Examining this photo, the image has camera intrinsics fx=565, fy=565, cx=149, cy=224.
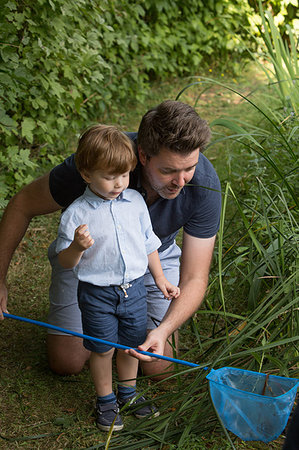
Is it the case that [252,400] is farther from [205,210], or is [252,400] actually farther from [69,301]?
[69,301]

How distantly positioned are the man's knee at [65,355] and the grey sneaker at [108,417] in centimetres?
37

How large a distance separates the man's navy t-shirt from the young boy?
25 cm

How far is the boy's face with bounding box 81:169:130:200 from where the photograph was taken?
2.04m

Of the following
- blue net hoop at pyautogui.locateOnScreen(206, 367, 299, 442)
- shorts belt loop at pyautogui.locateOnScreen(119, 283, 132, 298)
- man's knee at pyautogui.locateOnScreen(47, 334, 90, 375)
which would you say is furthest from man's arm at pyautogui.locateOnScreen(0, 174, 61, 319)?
blue net hoop at pyautogui.locateOnScreen(206, 367, 299, 442)

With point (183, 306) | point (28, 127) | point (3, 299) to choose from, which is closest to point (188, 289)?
point (183, 306)

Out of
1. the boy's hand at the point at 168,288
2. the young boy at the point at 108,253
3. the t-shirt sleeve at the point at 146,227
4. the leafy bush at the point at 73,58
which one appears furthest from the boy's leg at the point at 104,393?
the leafy bush at the point at 73,58

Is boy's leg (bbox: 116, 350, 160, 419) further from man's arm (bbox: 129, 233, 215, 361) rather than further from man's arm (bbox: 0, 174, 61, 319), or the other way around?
man's arm (bbox: 0, 174, 61, 319)

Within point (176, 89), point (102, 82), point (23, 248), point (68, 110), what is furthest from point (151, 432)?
point (176, 89)

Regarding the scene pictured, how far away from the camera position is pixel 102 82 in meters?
5.36

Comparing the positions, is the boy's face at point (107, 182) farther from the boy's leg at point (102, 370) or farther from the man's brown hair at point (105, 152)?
the boy's leg at point (102, 370)

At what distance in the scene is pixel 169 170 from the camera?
221cm

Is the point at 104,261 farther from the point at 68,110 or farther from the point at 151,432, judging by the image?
the point at 68,110

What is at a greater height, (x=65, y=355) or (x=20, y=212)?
(x=20, y=212)

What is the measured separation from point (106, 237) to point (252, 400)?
77 cm
